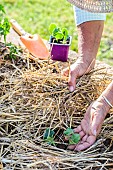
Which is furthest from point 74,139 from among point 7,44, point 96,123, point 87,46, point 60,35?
point 7,44

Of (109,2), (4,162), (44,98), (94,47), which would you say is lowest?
(4,162)

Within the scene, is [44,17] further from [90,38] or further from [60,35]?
[90,38]

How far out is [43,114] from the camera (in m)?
2.38

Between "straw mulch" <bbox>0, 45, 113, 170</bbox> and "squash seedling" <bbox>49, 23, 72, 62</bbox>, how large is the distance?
0.14ft

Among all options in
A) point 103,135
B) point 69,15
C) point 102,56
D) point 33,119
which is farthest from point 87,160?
point 69,15

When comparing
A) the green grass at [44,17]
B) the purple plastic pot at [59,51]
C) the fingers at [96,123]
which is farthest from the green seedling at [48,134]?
the green grass at [44,17]

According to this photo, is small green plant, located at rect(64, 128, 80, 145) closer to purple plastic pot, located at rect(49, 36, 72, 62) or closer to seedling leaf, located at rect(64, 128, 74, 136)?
seedling leaf, located at rect(64, 128, 74, 136)

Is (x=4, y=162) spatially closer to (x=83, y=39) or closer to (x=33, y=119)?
(x=33, y=119)

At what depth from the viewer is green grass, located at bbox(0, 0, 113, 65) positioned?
14.5 ft

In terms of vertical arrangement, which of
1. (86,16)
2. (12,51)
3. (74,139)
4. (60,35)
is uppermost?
(86,16)

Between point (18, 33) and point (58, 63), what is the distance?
0.50m

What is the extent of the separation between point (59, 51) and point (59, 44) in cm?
5

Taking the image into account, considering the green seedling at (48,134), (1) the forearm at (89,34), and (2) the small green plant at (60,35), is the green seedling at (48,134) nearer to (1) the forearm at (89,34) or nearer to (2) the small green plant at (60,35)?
(1) the forearm at (89,34)

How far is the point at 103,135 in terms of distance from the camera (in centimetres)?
231
